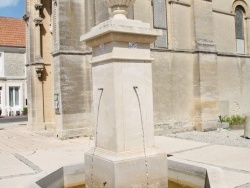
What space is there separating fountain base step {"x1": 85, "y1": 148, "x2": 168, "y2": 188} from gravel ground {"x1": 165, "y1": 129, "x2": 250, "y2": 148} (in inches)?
253

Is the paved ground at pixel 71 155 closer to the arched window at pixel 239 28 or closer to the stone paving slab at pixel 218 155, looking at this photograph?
the stone paving slab at pixel 218 155

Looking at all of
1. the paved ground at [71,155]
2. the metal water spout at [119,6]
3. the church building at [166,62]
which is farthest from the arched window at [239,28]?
the metal water spout at [119,6]

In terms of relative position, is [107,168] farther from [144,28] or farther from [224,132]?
[224,132]

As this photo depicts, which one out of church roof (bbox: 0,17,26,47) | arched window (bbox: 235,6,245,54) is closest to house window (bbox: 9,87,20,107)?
church roof (bbox: 0,17,26,47)

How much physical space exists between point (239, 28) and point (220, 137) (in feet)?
25.9

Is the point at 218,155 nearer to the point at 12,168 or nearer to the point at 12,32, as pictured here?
the point at 12,168

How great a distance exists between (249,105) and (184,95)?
5.59 m

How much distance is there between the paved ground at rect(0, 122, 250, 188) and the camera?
671cm

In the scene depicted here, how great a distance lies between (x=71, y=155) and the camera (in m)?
9.19

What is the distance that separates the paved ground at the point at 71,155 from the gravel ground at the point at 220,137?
42 mm

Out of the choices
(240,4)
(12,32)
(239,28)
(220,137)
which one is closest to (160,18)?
(220,137)

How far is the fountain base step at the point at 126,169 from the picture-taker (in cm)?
440

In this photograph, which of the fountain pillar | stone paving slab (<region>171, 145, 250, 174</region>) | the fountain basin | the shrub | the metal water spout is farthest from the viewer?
the shrub

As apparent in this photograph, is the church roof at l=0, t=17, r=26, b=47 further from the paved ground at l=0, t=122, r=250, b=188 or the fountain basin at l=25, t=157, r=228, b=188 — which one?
the fountain basin at l=25, t=157, r=228, b=188
